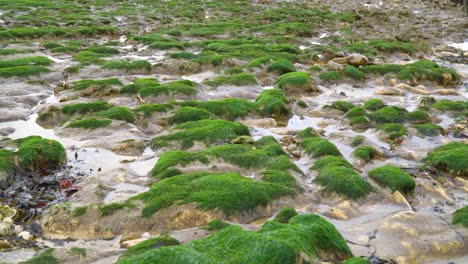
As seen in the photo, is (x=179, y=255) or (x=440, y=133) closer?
(x=179, y=255)

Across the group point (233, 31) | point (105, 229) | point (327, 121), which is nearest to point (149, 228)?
point (105, 229)

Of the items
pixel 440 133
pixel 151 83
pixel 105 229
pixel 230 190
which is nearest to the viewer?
pixel 105 229

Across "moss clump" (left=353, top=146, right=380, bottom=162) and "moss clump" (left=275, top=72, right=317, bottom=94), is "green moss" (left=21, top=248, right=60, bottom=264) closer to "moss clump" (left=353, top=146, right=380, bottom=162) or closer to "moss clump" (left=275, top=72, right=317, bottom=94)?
"moss clump" (left=353, top=146, right=380, bottom=162)

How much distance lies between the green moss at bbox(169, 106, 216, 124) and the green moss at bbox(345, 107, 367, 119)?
3.83 m

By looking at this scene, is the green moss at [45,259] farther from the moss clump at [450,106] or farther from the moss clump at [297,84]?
the moss clump at [450,106]

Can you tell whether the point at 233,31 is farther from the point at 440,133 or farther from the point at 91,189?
the point at 91,189

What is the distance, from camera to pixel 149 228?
8.02 meters

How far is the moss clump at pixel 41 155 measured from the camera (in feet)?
33.4

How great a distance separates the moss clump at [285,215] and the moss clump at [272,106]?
256 inches

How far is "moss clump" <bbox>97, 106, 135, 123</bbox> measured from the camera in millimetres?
13203

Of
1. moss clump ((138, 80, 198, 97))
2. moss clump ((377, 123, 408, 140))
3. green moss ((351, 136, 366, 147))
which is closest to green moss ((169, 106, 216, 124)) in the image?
moss clump ((138, 80, 198, 97))

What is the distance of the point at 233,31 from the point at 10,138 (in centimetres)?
1868

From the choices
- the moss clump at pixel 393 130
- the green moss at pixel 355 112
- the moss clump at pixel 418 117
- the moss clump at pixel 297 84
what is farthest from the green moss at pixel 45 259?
the moss clump at pixel 297 84

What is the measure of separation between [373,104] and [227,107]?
4.43m
